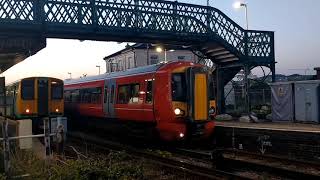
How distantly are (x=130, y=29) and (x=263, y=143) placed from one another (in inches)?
511

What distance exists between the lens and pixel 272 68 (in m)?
32.4

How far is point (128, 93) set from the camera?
18562 millimetres

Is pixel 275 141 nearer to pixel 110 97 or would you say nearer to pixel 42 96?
pixel 110 97

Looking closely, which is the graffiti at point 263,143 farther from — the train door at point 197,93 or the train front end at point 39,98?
the train front end at point 39,98

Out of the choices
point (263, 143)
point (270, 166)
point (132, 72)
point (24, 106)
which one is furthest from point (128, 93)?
point (270, 166)

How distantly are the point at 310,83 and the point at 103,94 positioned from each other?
33.4 feet

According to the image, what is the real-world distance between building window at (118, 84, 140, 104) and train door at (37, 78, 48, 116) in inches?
191

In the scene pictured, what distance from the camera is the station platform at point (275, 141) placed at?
14125 millimetres

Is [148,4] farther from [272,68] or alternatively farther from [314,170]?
[314,170]

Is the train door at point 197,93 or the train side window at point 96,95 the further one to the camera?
the train side window at point 96,95

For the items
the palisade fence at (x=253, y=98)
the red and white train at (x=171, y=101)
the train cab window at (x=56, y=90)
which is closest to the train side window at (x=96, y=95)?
the train cab window at (x=56, y=90)

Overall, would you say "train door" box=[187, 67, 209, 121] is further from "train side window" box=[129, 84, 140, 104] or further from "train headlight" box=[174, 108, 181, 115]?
"train side window" box=[129, 84, 140, 104]

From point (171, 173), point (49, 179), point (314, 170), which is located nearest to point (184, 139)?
point (171, 173)

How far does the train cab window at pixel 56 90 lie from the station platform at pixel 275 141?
833 centimetres
